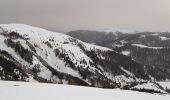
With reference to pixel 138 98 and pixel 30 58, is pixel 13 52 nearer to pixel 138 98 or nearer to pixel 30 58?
pixel 30 58

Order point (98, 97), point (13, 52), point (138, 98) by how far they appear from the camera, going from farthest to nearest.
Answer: point (13, 52) → point (138, 98) → point (98, 97)

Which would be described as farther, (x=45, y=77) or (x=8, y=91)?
(x=45, y=77)

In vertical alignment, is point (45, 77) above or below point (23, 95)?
below

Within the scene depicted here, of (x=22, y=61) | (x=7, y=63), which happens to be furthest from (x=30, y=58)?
(x=7, y=63)

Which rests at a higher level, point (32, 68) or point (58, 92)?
point (58, 92)

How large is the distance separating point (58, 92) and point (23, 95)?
10.9 ft

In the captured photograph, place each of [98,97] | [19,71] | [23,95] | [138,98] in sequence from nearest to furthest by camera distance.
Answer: [23,95]
[98,97]
[138,98]
[19,71]

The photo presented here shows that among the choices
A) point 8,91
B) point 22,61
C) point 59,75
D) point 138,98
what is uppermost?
point 8,91

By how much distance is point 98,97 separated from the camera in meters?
20.4

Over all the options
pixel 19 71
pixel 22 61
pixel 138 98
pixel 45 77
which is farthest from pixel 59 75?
pixel 138 98

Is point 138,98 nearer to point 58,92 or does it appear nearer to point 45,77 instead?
point 58,92

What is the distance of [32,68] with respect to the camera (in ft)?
540

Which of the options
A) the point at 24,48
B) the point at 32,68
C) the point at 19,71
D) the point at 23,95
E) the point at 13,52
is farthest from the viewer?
the point at 24,48

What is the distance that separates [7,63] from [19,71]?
701cm
